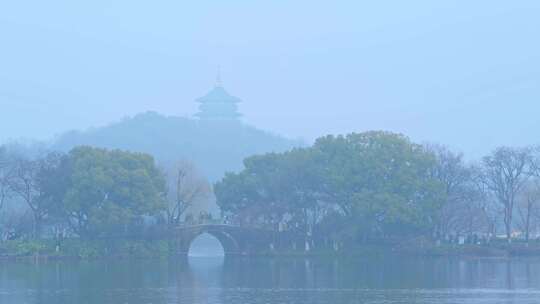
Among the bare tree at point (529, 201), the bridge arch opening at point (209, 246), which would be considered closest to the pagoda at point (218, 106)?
the bridge arch opening at point (209, 246)

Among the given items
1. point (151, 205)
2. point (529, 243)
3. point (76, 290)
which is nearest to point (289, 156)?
point (151, 205)

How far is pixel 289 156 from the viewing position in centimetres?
7956

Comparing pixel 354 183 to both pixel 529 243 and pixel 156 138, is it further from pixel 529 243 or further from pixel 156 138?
pixel 156 138

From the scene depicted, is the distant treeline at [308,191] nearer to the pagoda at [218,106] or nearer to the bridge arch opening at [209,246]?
the bridge arch opening at [209,246]

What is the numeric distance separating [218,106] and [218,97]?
1064 millimetres

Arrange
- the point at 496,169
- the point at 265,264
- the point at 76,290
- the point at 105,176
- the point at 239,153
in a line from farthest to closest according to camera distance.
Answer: the point at 239,153
the point at 496,169
the point at 105,176
the point at 265,264
the point at 76,290

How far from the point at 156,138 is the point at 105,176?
65.7 metres

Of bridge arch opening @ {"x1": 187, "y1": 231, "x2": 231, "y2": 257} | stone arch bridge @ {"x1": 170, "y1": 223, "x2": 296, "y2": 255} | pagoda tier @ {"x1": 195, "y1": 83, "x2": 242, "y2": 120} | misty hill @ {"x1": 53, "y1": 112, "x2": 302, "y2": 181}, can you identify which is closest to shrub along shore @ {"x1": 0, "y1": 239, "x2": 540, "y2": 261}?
stone arch bridge @ {"x1": 170, "y1": 223, "x2": 296, "y2": 255}

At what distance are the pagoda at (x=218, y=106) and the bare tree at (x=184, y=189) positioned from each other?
2901 inches

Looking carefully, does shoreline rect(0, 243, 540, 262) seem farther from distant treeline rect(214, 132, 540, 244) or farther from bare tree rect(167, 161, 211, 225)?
bare tree rect(167, 161, 211, 225)

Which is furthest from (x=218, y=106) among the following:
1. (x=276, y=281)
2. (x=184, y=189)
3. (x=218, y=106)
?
(x=276, y=281)

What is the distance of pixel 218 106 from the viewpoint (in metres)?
159

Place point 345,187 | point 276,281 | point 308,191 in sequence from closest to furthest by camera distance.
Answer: point 276,281, point 345,187, point 308,191

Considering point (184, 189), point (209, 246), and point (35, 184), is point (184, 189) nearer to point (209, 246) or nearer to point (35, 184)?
point (35, 184)
